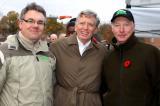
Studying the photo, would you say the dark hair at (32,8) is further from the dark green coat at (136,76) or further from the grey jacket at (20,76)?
the dark green coat at (136,76)

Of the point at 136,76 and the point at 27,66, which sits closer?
the point at 27,66

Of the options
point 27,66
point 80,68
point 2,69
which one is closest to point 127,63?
point 80,68

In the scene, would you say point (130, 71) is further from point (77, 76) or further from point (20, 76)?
point (20, 76)

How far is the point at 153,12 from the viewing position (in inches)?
193

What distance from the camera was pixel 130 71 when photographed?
3736 millimetres

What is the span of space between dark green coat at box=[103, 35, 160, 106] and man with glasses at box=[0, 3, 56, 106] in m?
0.73

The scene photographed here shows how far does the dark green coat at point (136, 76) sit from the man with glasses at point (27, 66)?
725 millimetres

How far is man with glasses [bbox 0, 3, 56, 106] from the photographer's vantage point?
132 inches

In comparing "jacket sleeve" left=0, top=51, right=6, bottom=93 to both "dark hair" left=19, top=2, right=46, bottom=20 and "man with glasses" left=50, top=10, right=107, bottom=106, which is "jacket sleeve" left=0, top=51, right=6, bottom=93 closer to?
"dark hair" left=19, top=2, right=46, bottom=20

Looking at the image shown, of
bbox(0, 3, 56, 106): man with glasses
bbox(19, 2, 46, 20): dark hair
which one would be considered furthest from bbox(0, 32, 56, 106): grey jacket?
bbox(19, 2, 46, 20): dark hair

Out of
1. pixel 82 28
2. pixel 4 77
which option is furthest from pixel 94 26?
pixel 4 77

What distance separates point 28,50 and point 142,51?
118cm

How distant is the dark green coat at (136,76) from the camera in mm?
3705

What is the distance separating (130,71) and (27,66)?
107 centimetres
